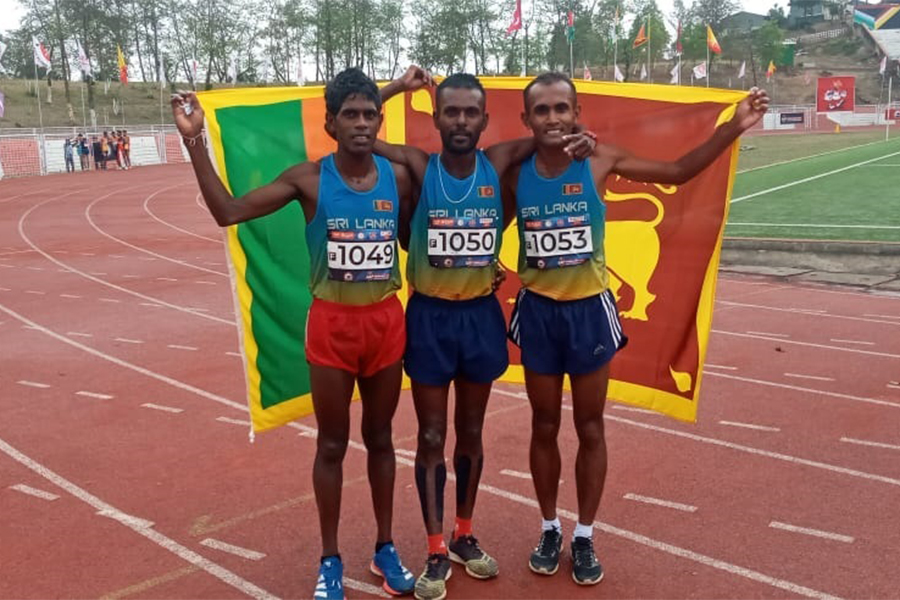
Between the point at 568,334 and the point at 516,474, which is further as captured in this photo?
the point at 516,474

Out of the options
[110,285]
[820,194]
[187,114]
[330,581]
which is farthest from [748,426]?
[820,194]

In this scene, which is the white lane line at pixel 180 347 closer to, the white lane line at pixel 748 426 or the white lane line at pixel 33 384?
the white lane line at pixel 33 384

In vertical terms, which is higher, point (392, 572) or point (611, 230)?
point (611, 230)

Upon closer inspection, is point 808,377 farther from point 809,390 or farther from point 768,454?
point 768,454

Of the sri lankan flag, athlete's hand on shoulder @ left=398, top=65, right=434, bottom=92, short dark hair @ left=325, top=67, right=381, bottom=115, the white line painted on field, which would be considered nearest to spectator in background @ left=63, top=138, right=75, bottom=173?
the white line painted on field

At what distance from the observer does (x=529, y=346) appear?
12.0 ft

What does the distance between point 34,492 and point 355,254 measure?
2675 mm

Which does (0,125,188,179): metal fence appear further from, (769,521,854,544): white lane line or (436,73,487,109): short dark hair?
(769,521,854,544): white lane line

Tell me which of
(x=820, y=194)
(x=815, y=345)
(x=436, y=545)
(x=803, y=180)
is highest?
(x=803, y=180)

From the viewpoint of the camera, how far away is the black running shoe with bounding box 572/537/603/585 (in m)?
3.61

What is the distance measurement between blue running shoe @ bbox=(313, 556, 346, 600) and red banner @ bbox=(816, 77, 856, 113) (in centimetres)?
5243

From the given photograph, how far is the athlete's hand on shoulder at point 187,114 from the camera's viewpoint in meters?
3.37

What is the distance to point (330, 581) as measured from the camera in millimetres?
3502

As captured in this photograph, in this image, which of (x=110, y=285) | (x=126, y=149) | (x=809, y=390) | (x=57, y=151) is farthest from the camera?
(x=126, y=149)
